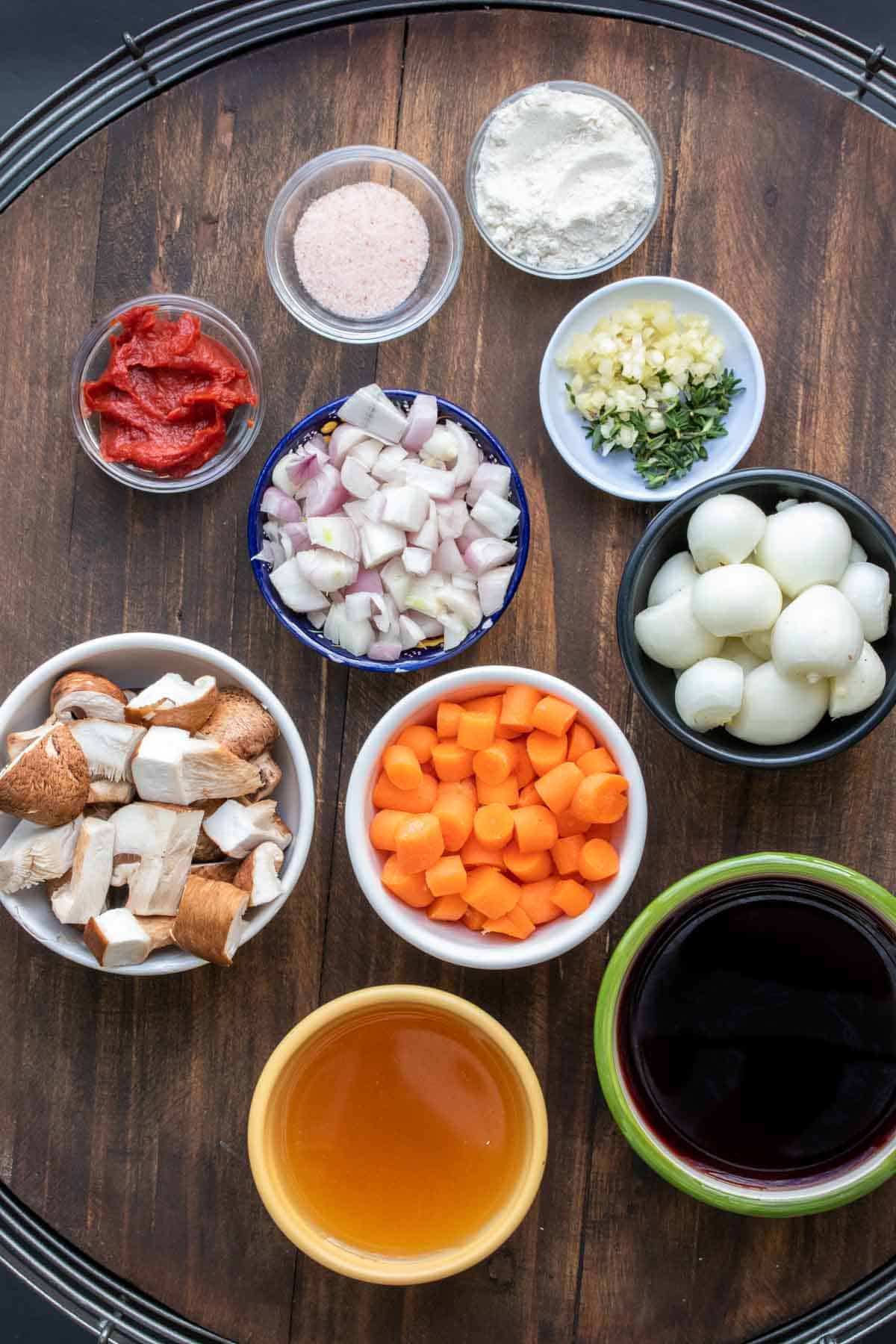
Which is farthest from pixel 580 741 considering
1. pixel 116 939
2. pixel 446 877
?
pixel 116 939

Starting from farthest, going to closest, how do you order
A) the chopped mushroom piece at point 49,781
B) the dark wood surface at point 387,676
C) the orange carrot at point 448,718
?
1. the dark wood surface at point 387,676
2. the orange carrot at point 448,718
3. the chopped mushroom piece at point 49,781

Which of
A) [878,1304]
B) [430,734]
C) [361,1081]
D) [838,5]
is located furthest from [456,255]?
[878,1304]

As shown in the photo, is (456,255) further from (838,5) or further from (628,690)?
(838,5)

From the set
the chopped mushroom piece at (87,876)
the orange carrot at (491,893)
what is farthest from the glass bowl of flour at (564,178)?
the chopped mushroom piece at (87,876)

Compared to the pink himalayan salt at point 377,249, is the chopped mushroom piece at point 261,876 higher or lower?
lower

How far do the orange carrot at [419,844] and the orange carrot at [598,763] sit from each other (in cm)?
18

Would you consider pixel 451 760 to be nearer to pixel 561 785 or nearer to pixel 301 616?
pixel 561 785

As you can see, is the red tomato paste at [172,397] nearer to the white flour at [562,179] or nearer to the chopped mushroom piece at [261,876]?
the white flour at [562,179]

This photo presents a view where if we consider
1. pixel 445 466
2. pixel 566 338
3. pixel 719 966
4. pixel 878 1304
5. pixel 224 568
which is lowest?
pixel 878 1304

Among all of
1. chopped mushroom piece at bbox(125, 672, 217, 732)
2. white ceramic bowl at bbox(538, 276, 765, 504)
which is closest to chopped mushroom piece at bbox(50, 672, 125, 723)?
chopped mushroom piece at bbox(125, 672, 217, 732)

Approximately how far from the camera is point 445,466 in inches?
57.1

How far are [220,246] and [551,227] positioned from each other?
410 millimetres

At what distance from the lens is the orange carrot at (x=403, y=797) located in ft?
4.48

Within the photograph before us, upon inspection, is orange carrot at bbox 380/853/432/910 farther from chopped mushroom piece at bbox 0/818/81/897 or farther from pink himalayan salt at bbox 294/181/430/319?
pink himalayan salt at bbox 294/181/430/319
